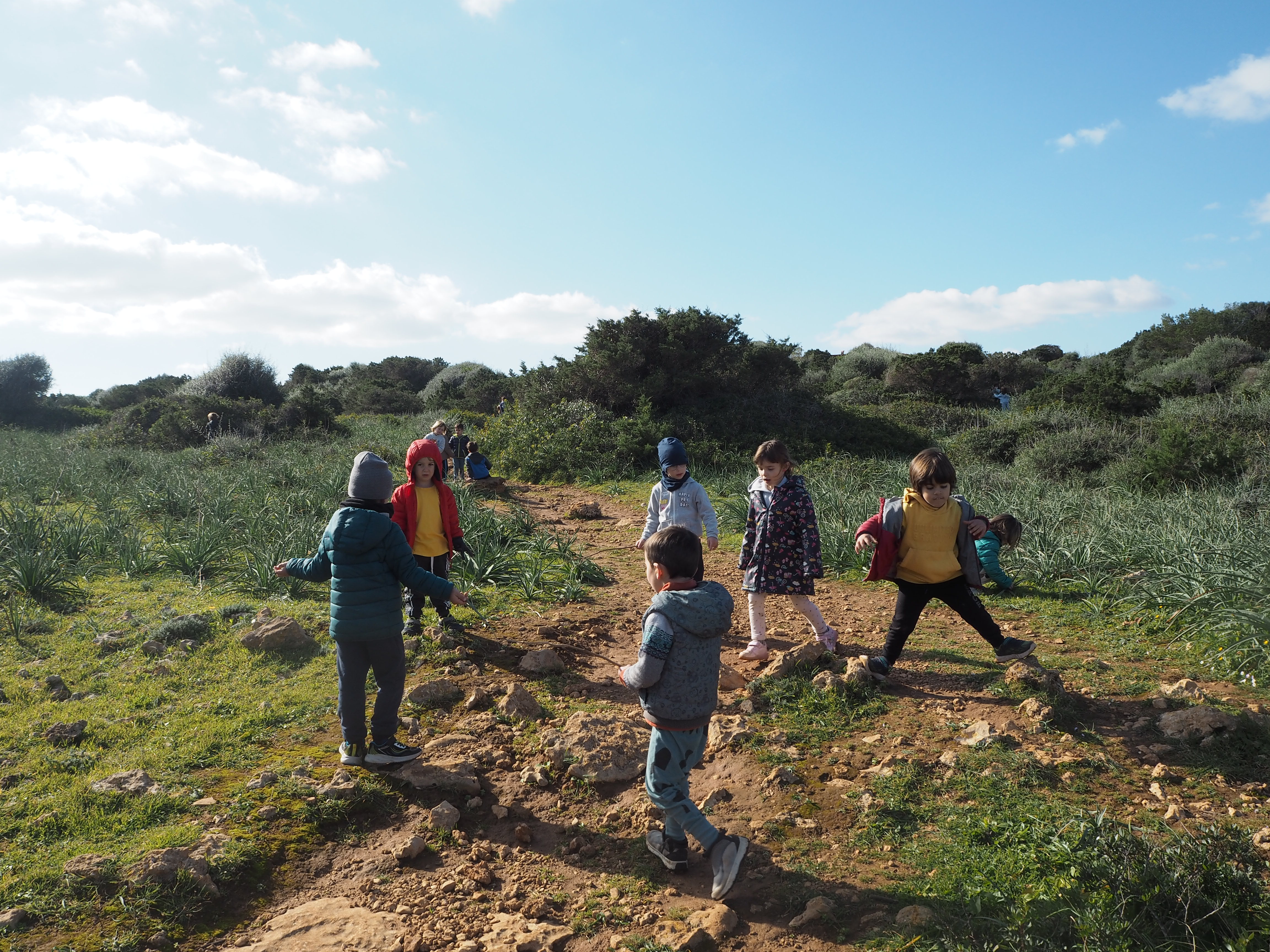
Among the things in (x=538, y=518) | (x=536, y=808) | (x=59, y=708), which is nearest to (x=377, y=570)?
(x=536, y=808)

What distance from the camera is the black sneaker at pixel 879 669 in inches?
169

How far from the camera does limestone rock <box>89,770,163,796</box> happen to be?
10.5ft

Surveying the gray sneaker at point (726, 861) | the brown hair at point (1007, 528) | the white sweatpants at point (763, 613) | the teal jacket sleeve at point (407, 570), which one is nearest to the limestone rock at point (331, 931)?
the gray sneaker at point (726, 861)

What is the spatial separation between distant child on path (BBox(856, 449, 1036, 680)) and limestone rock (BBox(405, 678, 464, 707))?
2547mm

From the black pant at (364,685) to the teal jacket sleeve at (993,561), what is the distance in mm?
5020

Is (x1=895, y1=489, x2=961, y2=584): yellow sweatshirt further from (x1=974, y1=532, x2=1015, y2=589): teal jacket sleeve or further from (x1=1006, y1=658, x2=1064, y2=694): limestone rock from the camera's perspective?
(x1=974, y1=532, x2=1015, y2=589): teal jacket sleeve

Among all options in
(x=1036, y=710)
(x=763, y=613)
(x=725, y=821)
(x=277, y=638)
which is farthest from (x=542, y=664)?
(x=1036, y=710)

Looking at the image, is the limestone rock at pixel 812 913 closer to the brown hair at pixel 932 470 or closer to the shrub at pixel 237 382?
the brown hair at pixel 932 470

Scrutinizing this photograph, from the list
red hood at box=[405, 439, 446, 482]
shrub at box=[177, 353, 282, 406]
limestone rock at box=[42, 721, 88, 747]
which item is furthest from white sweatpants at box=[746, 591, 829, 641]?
shrub at box=[177, 353, 282, 406]

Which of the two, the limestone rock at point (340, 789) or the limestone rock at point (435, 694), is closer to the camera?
the limestone rock at point (340, 789)

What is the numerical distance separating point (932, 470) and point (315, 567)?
3.22 meters

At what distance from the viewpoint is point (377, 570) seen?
343cm

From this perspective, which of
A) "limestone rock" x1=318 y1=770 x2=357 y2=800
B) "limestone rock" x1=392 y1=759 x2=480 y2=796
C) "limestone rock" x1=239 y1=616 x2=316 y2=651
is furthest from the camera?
"limestone rock" x1=239 y1=616 x2=316 y2=651

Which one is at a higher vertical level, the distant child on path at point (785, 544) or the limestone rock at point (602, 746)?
the distant child on path at point (785, 544)
